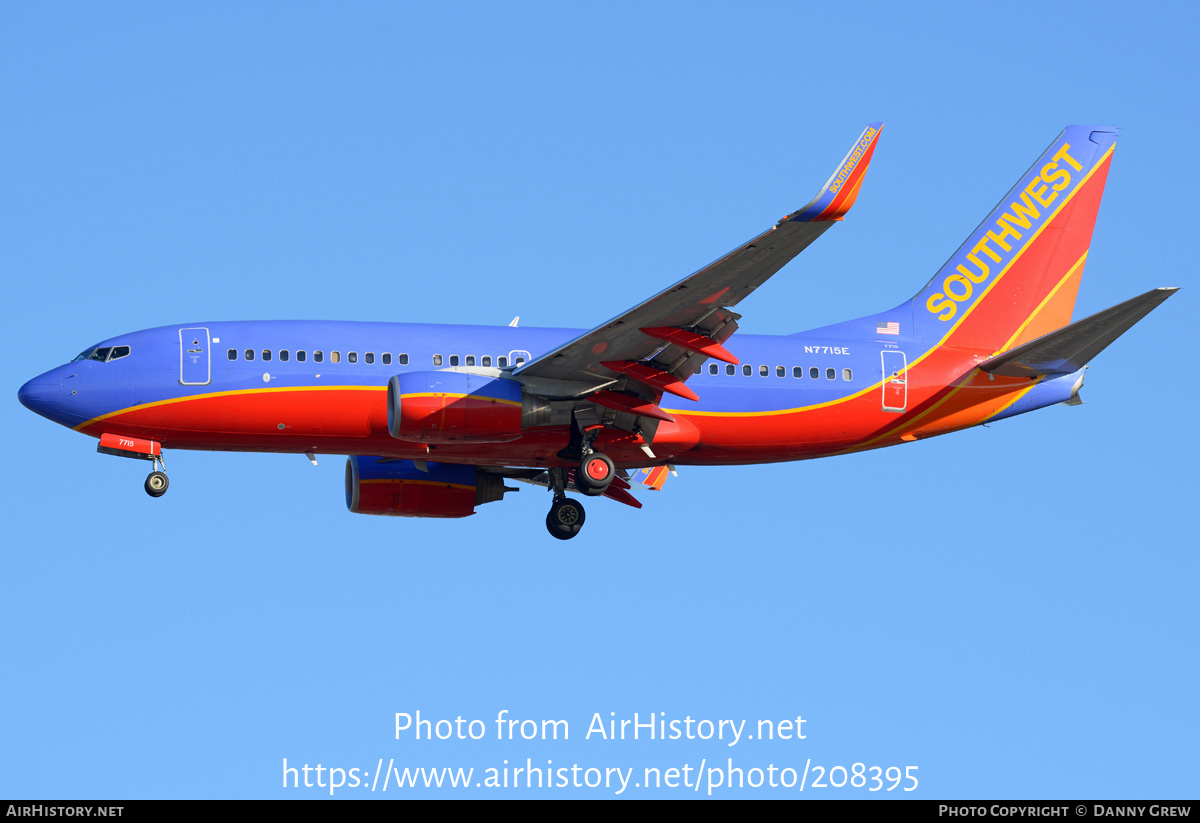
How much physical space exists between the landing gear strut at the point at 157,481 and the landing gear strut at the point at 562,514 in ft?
32.7

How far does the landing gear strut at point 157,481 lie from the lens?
40219 mm

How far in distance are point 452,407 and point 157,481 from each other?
7.67 meters

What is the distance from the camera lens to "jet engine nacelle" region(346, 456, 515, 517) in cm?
4488

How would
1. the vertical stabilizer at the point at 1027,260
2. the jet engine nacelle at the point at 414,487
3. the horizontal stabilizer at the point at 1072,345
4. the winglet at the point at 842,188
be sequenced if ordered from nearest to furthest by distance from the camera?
the winglet at the point at 842,188 < the horizontal stabilizer at the point at 1072,345 < the vertical stabilizer at the point at 1027,260 < the jet engine nacelle at the point at 414,487

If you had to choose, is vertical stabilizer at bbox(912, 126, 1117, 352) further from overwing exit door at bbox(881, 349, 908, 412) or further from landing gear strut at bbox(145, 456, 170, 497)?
landing gear strut at bbox(145, 456, 170, 497)

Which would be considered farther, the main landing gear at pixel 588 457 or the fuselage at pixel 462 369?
the main landing gear at pixel 588 457

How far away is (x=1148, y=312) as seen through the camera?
125ft

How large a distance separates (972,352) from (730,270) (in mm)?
11358

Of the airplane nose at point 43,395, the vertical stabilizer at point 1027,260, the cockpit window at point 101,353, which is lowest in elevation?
the airplane nose at point 43,395

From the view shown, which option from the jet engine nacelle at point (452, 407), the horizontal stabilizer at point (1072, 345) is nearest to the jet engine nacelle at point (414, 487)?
Result: the jet engine nacelle at point (452, 407)

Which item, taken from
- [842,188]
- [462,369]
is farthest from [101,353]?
[842,188]

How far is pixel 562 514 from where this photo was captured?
1719 inches

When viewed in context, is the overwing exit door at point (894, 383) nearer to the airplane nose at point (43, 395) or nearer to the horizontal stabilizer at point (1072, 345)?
the horizontal stabilizer at point (1072, 345)

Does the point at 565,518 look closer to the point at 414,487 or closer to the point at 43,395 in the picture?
the point at 414,487
